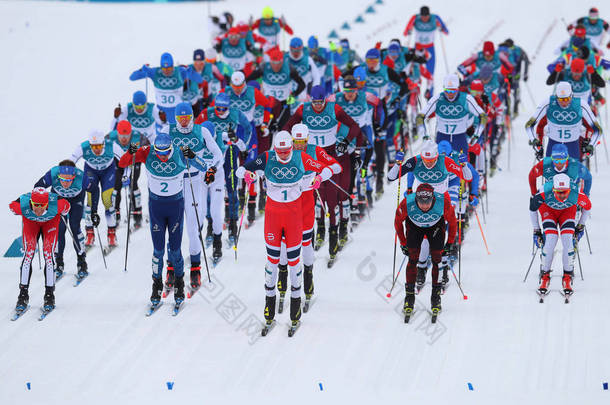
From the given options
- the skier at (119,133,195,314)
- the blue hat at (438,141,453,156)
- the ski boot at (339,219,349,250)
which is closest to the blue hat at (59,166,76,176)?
the skier at (119,133,195,314)

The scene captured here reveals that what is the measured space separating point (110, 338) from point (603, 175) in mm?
9109

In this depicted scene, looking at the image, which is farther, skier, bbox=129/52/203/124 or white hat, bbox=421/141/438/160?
skier, bbox=129/52/203/124

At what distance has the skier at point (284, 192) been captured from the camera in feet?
31.5

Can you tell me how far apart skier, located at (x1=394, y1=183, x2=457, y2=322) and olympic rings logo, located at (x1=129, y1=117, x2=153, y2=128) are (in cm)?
492

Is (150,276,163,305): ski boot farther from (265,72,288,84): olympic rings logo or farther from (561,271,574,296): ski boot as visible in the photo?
(265,72,288,84): olympic rings logo

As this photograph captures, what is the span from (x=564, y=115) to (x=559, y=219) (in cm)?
238

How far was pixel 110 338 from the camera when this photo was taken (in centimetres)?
998

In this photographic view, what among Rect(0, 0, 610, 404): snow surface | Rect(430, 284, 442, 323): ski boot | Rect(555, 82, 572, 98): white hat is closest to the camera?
Rect(0, 0, 610, 404): snow surface

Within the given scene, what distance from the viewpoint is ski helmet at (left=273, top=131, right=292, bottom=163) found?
9516 millimetres

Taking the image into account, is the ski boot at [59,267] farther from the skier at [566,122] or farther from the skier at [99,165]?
the skier at [566,122]

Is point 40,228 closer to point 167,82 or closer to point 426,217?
point 426,217

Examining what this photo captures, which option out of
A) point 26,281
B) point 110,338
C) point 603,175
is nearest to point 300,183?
point 110,338

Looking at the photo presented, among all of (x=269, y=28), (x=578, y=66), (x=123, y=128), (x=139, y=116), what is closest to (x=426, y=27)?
(x=269, y=28)

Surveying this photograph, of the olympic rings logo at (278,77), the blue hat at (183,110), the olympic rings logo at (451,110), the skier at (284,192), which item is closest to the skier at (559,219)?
the olympic rings logo at (451,110)
